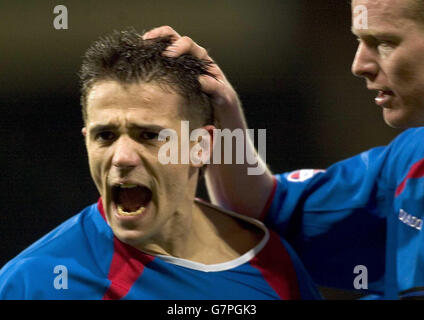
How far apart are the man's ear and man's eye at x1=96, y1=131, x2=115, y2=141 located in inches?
5.0

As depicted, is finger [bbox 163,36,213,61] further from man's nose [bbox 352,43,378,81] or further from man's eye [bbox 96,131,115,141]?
man's nose [bbox 352,43,378,81]

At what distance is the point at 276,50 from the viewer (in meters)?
1.26

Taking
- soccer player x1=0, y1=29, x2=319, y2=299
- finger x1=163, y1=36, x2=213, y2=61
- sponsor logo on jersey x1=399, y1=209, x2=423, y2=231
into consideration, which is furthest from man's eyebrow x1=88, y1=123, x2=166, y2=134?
sponsor logo on jersey x1=399, y1=209, x2=423, y2=231

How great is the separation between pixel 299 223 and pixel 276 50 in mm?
324

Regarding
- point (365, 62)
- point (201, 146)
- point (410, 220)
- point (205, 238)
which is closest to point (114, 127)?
point (201, 146)

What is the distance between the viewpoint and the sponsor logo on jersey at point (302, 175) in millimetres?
1278

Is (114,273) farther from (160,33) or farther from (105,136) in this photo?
(160,33)

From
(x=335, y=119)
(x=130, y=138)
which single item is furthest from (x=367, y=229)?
(x=130, y=138)

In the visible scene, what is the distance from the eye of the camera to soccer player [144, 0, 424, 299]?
3.50ft

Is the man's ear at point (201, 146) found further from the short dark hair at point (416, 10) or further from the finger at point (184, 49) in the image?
the short dark hair at point (416, 10)

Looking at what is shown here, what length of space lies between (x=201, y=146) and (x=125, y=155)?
0.15 m

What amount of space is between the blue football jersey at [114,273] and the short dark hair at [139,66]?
177 millimetres

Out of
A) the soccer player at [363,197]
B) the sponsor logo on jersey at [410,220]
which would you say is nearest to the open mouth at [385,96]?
the soccer player at [363,197]
